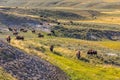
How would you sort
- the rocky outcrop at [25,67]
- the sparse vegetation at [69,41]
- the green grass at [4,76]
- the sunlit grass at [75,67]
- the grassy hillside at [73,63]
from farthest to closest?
the sparse vegetation at [69,41], the grassy hillside at [73,63], the sunlit grass at [75,67], the rocky outcrop at [25,67], the green grass at [4,76]

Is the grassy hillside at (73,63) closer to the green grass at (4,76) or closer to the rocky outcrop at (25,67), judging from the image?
the rocky outcrop at (25,67)

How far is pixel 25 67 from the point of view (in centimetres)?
3878

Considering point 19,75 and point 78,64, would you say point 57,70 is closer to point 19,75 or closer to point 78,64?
point 19,75

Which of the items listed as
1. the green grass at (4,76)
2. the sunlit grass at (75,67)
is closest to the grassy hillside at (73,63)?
the sunlit grass at (75,67)

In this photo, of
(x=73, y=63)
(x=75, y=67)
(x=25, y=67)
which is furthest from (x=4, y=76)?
(x=73, y=63)

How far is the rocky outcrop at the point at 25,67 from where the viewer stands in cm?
3615

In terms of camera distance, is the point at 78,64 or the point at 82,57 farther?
the point at 82,57

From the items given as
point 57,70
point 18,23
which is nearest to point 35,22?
point 18,23

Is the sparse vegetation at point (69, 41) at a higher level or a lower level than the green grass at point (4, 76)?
lower

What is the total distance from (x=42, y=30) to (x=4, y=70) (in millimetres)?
61680

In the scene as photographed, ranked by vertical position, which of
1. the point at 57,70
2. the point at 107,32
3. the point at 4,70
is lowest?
the point at 107,32

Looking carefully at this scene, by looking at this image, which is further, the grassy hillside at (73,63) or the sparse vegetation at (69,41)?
the sparse vegetation at (69,41)

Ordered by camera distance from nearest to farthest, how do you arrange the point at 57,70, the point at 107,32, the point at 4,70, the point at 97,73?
the point at 4,70, the point at 57,70, the point at 97,73, the point at 107,32

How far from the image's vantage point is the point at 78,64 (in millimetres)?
55344
